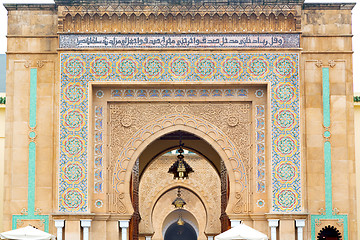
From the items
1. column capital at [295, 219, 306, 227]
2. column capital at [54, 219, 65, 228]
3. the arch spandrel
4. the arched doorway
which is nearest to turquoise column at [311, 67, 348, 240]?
column capital at [295, 219, 306, 227]

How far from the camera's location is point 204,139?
10.9 meters

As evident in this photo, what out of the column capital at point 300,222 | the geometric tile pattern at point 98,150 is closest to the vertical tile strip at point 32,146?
the geometric tile pattern at point 98,150

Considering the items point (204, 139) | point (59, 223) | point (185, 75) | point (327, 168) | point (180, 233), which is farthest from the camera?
point (180, 233)

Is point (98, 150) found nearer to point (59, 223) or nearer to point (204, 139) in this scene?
point (59, 223)

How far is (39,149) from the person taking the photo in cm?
1076

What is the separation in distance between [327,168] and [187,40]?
9.18ft

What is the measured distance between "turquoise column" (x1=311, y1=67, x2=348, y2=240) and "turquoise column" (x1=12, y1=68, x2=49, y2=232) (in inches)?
158

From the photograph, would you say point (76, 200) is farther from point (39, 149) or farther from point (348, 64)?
point (348, 64)

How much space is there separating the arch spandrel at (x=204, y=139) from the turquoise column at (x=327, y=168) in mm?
1136

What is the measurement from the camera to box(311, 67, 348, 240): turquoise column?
10570 mm

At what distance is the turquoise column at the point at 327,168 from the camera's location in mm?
10570

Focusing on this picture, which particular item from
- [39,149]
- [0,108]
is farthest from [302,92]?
[0,108]

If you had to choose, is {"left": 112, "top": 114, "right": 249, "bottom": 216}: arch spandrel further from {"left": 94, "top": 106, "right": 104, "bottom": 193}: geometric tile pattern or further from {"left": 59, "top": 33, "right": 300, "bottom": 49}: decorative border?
{"left": 59, "top": 33, "right": 300, "bottom": 49}: decorative border

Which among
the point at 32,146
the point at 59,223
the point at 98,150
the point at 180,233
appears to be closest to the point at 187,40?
the point at 98,150
